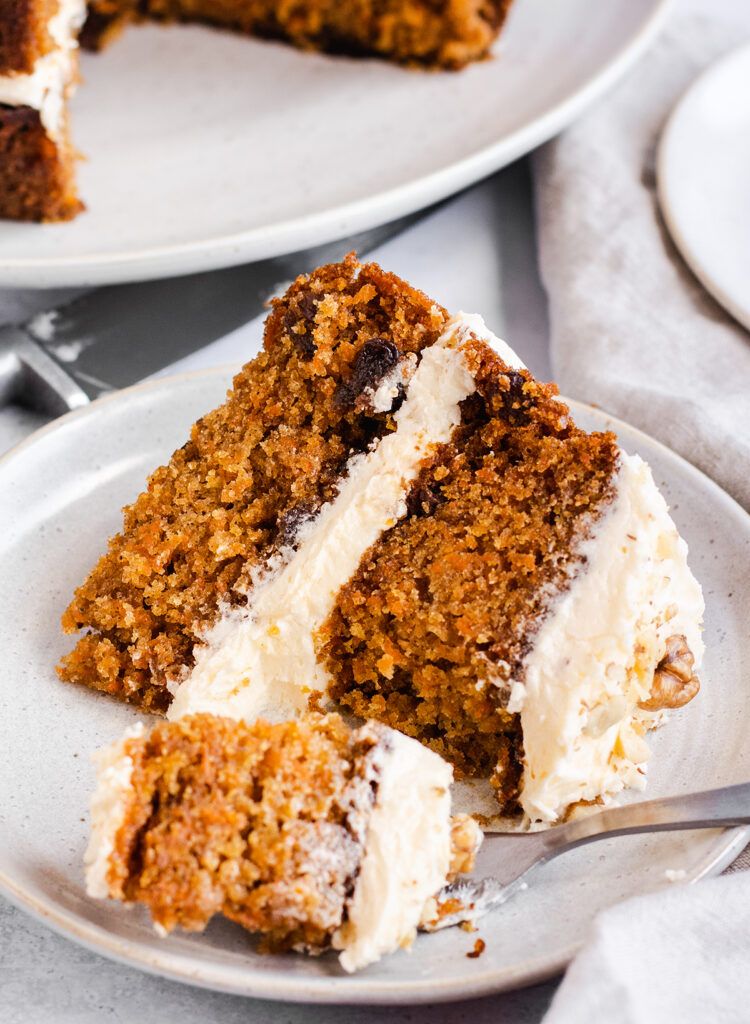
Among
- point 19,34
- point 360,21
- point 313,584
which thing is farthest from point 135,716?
point 360,21

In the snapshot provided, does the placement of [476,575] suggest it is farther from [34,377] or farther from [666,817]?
[34,377]

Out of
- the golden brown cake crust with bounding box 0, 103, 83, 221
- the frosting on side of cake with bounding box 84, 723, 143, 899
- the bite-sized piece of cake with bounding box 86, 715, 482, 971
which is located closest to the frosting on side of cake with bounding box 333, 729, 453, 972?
the bite-sized piece of cake with bounding box 86, 715, 482, 971

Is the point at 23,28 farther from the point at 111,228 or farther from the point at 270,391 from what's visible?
the point at 270,391

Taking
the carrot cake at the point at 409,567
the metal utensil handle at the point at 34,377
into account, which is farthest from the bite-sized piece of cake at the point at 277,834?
the metal utensil handle at the point at 34,377

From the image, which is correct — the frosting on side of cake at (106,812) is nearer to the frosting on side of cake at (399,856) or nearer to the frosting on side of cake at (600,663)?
the frosting on side of cake at (399,856)

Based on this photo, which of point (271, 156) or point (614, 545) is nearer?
point (614, 545)

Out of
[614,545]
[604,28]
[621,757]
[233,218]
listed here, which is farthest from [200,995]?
[604,28]
